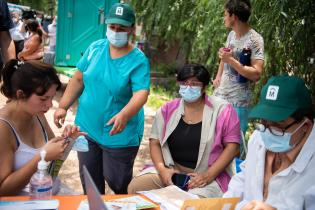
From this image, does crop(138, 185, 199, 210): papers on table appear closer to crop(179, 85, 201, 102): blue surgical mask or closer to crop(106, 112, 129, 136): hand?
crop(106, 112, 129, 136): hand

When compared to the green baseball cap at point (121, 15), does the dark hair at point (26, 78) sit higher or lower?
lower

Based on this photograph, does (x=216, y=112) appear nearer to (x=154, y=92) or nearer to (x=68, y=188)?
(x=68, y=188)

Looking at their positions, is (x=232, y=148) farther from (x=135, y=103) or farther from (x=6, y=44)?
(x=6, y=44)

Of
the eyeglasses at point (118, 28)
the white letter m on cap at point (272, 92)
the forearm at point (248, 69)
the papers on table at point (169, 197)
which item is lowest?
the papers on table at point (169, 197)

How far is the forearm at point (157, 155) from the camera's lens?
263 centimetres

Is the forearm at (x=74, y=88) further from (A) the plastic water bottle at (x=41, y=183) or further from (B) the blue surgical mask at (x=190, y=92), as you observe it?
(A) the plastic water bottle at (x=41, y=183)

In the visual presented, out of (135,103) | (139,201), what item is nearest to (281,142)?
(139,201)

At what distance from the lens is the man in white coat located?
1.74 meters

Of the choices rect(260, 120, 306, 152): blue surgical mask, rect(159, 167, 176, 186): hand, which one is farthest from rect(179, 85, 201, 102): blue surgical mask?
rect(260, 120, 306, 152): blue surgical mask

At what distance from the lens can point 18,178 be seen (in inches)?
75.7

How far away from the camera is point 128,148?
2.75 metres

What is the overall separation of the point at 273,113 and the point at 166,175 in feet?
3.09

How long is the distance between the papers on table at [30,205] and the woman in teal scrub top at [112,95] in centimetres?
82

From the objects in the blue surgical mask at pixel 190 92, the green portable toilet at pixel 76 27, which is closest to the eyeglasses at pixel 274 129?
the blue surgical mask at pixel 190 92
